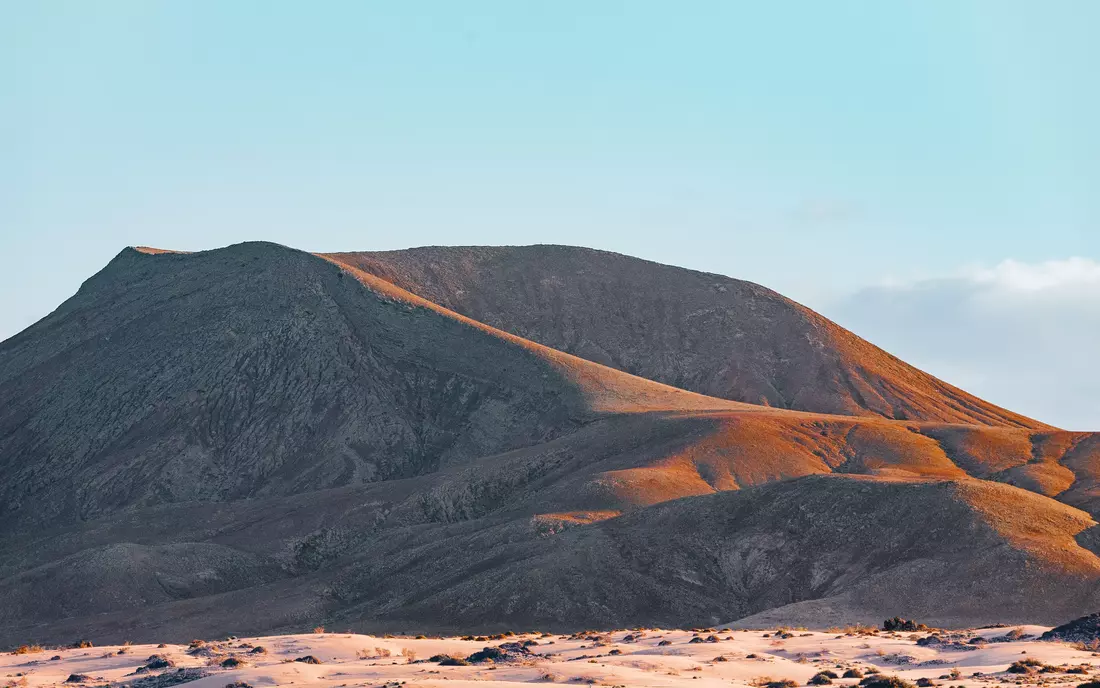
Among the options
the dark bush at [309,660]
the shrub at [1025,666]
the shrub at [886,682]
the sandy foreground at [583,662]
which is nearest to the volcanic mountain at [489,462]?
the sandy foreground at [583,662]

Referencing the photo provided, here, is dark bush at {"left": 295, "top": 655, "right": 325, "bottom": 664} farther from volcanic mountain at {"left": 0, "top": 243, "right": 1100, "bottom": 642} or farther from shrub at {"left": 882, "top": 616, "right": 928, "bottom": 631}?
volcanic mountain at {"left": 0, "top": 243, "right": 1100, "bottom": 642}

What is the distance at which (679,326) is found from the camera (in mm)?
155625

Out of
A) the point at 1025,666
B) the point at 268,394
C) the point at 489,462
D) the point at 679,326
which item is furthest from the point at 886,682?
the point at 679,326

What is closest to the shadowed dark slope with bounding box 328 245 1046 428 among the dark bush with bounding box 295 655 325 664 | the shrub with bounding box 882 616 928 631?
the shrub with bounding box 882 616 928 631

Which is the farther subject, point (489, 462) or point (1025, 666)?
point (489, 462)

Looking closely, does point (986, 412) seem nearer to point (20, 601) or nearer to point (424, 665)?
point (20, 601)

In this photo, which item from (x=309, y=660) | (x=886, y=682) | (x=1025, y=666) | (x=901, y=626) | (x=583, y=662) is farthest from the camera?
(x=901, y=626)

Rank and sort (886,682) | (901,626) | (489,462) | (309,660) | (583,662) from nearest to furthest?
(886,682) < (583,662) < (309,660) < (901,626) < (489,462)

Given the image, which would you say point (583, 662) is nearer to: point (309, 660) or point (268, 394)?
point (309, 660)

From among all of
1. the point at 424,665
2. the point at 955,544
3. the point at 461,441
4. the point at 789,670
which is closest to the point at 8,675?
the point at 424,665

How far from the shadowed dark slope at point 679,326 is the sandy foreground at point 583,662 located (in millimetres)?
94148

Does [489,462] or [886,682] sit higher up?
[489,462]

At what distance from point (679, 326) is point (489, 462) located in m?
52.1

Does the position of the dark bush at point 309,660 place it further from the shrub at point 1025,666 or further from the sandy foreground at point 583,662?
the shrub at point 1025,666
